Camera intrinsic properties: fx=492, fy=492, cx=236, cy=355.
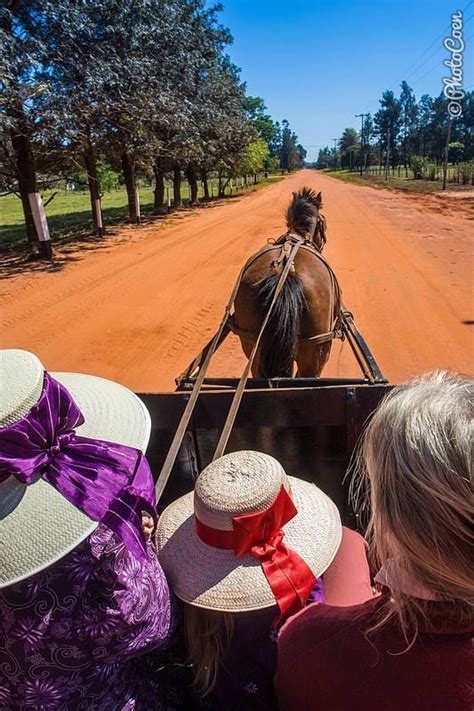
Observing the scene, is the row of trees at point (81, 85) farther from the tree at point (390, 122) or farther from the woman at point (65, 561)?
the tree at point (390, 122)

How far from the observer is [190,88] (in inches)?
707

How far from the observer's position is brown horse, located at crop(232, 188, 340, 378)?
3.46m

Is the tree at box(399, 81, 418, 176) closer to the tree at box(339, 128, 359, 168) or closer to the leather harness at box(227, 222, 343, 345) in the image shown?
the tree at box(339, 128, 359, 168)

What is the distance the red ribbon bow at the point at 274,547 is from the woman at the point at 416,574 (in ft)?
0.78

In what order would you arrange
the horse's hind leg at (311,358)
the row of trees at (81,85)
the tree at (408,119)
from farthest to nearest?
the tree at (408,119), the row of trees at (81,85), the horse's hind leg at (311,358)

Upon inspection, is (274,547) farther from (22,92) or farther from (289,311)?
(22,92)

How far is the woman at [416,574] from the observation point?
86 centimetres

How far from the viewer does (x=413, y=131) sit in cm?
8869

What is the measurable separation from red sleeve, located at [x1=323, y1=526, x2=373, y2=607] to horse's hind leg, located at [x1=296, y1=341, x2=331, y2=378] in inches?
86.6

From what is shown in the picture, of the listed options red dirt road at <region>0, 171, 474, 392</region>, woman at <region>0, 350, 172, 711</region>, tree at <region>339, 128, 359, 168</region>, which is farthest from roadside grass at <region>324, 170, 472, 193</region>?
tree at <region>339, 128, 359, 168</region>

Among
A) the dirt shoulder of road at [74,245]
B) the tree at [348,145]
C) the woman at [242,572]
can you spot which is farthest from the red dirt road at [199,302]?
the tree at [348,145]

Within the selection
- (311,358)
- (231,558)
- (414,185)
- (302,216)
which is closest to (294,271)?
(311,358)

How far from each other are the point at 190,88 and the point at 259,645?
1975cm

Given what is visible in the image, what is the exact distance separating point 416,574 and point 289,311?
2.65m
